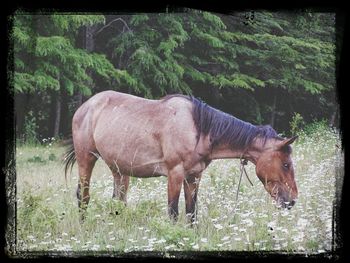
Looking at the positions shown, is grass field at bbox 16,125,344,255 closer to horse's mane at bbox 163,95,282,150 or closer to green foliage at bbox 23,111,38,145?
green foliage at bbox 23,111,38,145

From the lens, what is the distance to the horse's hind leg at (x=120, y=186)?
5496 mm

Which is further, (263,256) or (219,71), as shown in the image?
(219,71)

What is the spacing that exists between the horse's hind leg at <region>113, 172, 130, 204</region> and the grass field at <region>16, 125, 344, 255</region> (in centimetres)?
5

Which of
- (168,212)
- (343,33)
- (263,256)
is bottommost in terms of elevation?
(263,256)

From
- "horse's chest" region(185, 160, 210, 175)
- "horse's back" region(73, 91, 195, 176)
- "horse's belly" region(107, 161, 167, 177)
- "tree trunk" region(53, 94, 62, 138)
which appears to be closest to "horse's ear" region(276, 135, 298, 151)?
"horse's chest" region(185, 160, 210, 175)

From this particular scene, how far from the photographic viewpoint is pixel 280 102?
5645mm

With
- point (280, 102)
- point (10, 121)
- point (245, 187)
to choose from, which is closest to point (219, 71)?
point (280, 102)

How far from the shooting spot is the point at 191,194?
5.44 meters

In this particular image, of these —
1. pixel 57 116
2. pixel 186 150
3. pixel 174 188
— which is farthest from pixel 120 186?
pixel 57 116

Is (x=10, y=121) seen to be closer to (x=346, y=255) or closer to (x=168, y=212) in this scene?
(x=168, y=212)

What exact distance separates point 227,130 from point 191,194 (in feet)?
2.29

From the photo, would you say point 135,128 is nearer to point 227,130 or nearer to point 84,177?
point 84,177

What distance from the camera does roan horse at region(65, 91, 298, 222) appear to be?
5387mm

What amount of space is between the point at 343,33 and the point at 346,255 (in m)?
2.09
